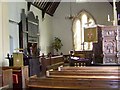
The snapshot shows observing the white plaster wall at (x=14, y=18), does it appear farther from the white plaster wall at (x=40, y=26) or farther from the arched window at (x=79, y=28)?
the arched window at (x=79, y=28)

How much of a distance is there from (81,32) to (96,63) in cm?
568

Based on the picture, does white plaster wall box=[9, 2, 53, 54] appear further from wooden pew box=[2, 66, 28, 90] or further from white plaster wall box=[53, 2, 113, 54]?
wooden pew box=[2, 66, 28, 90]

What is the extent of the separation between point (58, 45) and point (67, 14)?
1983mm

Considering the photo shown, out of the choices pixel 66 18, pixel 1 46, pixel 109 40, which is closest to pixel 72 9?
pixel 66 18

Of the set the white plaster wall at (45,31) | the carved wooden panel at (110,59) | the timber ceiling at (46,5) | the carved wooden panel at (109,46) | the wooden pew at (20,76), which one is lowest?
the wooden pew at (20,76)

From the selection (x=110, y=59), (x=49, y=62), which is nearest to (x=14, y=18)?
(x=49, y=62)

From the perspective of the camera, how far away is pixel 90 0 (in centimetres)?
1477

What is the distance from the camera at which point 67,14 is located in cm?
1502

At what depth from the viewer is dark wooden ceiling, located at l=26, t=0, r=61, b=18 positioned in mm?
11631

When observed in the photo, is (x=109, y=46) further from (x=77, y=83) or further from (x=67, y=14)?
(x=67, y=14)

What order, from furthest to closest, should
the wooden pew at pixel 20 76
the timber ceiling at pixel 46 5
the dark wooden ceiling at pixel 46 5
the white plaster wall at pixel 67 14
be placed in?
the white plaster wall at pixel 67 14 < the dark wooden ceiling at pixel 46 5 < the timber ceiling at pixel 46 5 < the wooden pew at pixel 20 76

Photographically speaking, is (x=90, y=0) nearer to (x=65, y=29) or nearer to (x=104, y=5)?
(x=104, y=5)

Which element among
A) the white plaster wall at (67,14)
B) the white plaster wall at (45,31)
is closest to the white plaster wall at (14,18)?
the white plaster wall at (45,31)

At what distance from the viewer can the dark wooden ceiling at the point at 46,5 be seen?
11631 millimetres
